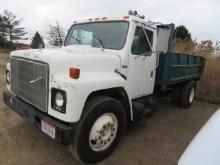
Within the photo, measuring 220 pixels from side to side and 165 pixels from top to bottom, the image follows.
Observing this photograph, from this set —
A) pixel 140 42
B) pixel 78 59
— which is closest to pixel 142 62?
pixel 140 42

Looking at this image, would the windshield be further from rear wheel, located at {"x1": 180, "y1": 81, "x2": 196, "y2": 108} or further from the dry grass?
the dry grass

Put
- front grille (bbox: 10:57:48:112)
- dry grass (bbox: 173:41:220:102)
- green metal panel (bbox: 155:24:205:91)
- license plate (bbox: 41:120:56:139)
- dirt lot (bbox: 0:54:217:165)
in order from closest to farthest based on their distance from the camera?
1. license plate (bbox: 41:120:56:139)
2. front grille (bbox: 10:57:48:112)
3. dirt lot (bbox: 0:54:217:165)
4. green metal panel (bbox: 155:24:205:91)
5. dry grass (bbox: 173:41:220:102)

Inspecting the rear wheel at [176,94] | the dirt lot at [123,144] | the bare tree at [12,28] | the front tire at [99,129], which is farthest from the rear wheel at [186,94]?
the bare tree at [12,28]

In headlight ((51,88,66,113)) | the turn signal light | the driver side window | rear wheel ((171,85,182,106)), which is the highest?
the driver side window

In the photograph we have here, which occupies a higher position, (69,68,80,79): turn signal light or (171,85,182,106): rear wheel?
(69,68,80,79): turn signal light

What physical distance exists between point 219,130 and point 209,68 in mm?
7557

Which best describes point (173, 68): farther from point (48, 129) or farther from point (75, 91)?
point (48, 129)

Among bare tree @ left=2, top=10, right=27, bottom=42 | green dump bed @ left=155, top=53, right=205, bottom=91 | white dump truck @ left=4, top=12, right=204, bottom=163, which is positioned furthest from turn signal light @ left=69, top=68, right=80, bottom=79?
bare tree @ left=2, top=10, right=27, bottom=42

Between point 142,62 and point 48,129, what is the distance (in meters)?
2.16

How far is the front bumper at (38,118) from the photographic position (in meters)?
2.71

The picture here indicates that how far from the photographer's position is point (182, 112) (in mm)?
6277

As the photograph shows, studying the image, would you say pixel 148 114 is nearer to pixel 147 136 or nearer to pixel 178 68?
pixel 147 136

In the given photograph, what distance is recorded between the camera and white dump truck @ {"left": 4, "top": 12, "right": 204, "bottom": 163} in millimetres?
2781

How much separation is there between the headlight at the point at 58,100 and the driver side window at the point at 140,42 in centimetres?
169
